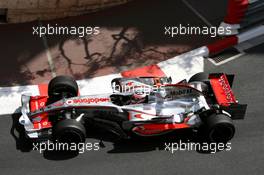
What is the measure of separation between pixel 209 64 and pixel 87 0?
12.9 ft

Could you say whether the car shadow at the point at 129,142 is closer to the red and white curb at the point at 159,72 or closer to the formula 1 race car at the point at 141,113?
the formula 1 race car at the point at 141,113

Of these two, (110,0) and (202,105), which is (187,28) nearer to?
(110,0)

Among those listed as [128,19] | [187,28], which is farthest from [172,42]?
[128,19]

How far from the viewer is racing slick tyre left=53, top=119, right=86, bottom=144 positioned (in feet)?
30.5

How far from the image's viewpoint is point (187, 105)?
32.3ft

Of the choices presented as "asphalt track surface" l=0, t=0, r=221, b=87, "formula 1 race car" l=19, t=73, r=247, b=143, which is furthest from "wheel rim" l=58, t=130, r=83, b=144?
"asphalt track surface" l=0, t=0, r=221, b=87

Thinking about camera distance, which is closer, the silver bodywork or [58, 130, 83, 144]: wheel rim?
[58, 130, 83, 144]: wheel rim

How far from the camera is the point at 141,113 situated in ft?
31.8
